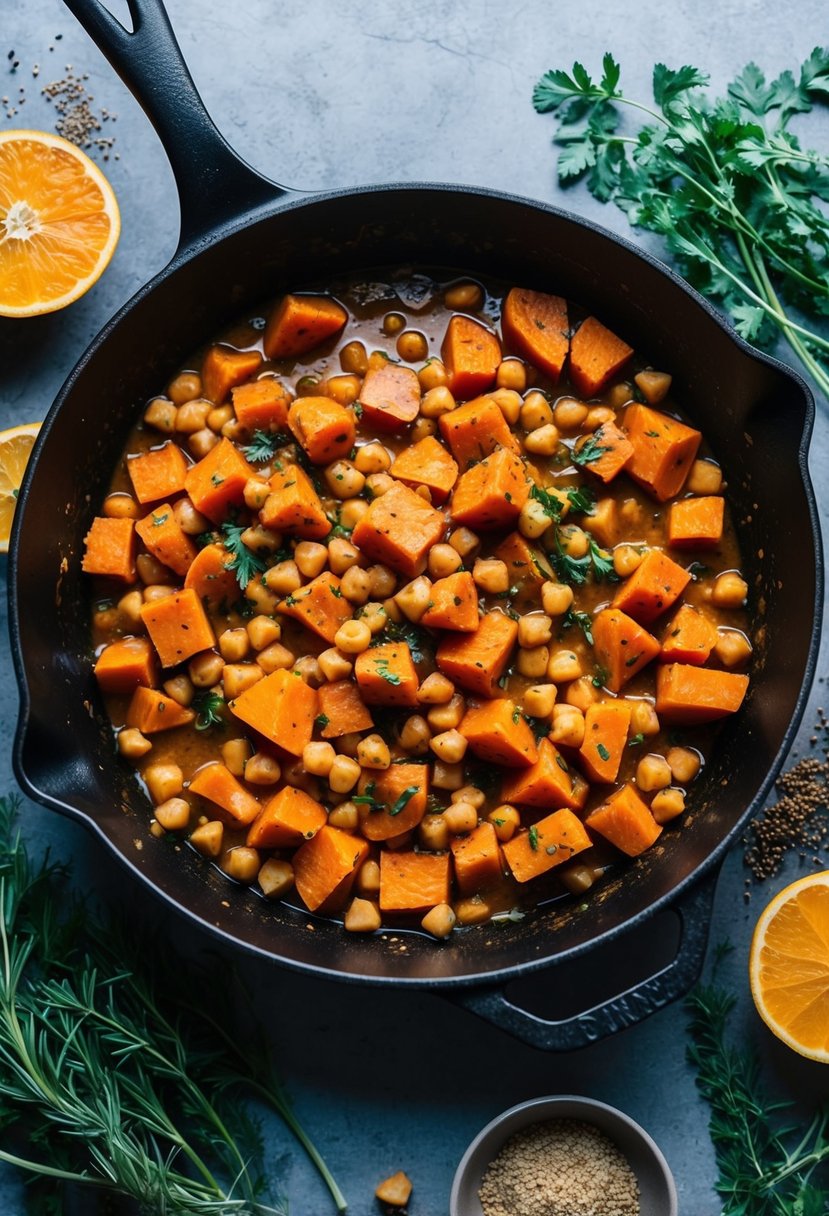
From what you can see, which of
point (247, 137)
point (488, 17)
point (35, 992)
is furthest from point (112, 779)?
point (488, 17)

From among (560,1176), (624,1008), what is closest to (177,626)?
(624,1008)

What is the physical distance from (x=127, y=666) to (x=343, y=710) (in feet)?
2.42

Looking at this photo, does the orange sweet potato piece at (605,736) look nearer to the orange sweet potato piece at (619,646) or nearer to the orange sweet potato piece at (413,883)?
the orange sweet potato piece at (619,646)

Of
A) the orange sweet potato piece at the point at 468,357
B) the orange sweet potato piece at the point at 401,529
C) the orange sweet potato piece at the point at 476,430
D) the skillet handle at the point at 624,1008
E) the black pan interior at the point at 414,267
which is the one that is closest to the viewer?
the skillet handle at the point at 624,1008

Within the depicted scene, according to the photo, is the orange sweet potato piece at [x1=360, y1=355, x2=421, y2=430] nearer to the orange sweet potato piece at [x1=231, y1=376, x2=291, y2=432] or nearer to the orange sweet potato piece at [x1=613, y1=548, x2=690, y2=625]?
the orange sweet potato piece at [x1=231, y1=376, x2=291, y2=432]

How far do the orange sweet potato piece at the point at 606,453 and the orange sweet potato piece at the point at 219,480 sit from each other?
1.13 metres

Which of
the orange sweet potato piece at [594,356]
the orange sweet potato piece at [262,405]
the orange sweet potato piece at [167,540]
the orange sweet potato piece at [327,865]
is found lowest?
the orange sweet potato piece at [327,865]

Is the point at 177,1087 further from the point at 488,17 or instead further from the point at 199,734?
the point at 488,17

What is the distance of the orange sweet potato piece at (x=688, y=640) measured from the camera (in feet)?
13.5

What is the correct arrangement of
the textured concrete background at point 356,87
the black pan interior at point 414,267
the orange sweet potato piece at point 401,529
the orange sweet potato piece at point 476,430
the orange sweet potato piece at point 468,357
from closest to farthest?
the black pan interior at point 414,267 < the orange sweet potato piece at point 401,529 < the orange sweet potato piece at point 476,430 < the orange sweet potato piece at point 468,357 < the textured concrete background at point 356,87

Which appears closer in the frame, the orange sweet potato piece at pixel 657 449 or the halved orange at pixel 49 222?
the orange sweet potato piece at pixel 657 449

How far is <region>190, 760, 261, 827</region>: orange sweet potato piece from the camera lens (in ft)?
13.6

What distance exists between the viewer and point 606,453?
418cm

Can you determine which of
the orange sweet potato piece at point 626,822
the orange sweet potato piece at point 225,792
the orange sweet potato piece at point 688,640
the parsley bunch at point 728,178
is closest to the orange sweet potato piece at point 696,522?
the orange sweet potato piece at point 688,640
